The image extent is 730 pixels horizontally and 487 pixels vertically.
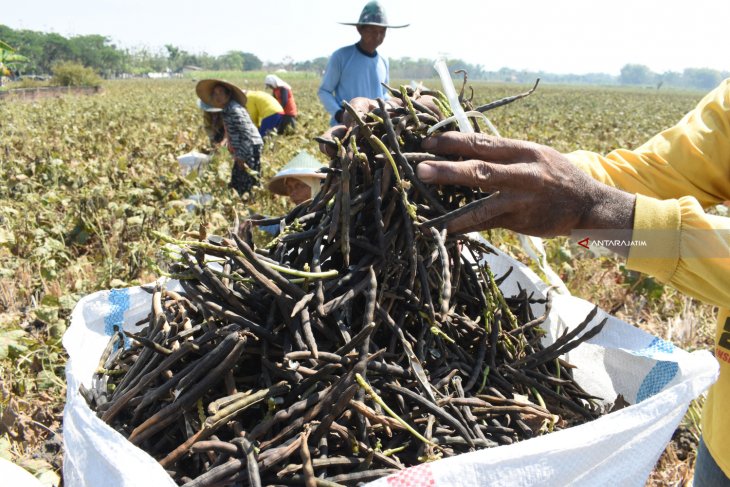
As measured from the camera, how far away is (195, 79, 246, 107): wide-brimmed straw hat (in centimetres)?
646

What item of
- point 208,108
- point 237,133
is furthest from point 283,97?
point 237,133

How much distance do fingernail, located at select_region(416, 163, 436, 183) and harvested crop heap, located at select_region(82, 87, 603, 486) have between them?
0.08 meters

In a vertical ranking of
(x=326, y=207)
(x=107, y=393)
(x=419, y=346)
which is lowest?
(x=107, y=393)

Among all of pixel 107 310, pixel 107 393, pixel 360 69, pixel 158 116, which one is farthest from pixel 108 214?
pixel 158 116

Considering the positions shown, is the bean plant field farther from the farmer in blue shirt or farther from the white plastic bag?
the farmer in blue shirt

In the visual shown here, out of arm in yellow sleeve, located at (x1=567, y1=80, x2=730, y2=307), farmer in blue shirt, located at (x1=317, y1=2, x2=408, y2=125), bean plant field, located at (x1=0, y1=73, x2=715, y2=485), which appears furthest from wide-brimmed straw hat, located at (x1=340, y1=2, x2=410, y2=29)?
arm in yellow sleeve, located at (x1=567, y1=80, x2=730, y2=307)

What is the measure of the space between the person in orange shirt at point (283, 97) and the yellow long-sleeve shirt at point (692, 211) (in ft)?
30.7

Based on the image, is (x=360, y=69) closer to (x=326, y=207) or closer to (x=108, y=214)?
(x=108, y=214)

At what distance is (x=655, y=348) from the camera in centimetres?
157

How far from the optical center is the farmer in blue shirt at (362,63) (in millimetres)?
4926

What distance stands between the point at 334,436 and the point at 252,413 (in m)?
0.20

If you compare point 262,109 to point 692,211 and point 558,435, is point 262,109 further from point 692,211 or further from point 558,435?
point 558,435

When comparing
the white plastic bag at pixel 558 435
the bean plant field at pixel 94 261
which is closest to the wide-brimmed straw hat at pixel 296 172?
the bean plant field at pixel 94 261

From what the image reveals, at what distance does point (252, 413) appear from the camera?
3.99ft
